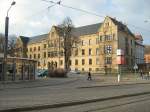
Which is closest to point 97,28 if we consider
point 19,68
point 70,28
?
point 70,28

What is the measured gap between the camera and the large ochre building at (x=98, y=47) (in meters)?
102

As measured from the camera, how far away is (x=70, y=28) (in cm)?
9100

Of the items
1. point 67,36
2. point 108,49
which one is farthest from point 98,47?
point 67,36

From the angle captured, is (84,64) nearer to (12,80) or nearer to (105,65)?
(105,65)

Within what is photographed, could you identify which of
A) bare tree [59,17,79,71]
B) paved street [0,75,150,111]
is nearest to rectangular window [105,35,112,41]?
bare tree [59,17,79,71]

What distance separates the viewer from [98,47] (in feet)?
357

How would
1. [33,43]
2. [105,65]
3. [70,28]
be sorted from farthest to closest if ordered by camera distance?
[33,43], [105,65], [70,28]

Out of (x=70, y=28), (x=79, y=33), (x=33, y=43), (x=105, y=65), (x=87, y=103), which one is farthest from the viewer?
(x=33, y=43)

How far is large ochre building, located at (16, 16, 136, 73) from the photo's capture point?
102 meters

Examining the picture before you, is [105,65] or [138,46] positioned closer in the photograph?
[105,65]

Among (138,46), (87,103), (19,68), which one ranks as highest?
(138,46)

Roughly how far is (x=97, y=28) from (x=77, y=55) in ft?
41.3

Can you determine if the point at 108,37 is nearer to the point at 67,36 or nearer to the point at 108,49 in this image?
the point at 108,49

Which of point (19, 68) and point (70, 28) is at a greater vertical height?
point (70, 28)
